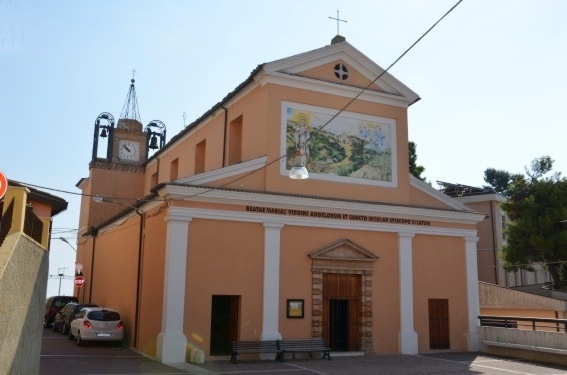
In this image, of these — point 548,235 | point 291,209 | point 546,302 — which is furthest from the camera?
point 548,235

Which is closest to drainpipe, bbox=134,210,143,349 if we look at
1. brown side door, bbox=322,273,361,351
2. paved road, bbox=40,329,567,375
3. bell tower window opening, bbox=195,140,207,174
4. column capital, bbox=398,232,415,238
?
paved road, bbox=40,329,567,375

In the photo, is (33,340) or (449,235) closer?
(33,340)

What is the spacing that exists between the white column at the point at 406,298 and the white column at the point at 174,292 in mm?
7441

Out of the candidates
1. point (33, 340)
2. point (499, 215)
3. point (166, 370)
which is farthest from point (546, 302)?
point (33, 340)

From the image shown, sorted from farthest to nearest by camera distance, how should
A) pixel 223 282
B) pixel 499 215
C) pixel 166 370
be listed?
pixel 499 215 → pixel 223 282 → pixel 166 370

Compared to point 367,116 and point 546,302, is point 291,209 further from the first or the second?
point 546,302

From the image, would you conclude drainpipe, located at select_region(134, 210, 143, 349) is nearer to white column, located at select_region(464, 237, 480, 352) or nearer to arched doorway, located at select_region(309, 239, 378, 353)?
arched doorway, located at select_region(309, 239, 378, 353)

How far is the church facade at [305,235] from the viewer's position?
17.1 m

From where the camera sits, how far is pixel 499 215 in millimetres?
40562

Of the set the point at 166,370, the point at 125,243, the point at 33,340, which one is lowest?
the point at 166,370

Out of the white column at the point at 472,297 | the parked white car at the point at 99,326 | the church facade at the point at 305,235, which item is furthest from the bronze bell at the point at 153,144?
the white column at the point at 472,297

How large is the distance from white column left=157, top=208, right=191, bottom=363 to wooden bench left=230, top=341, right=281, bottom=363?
1.41m

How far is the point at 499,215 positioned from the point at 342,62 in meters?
24.9

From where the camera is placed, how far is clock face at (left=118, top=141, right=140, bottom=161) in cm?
3531
